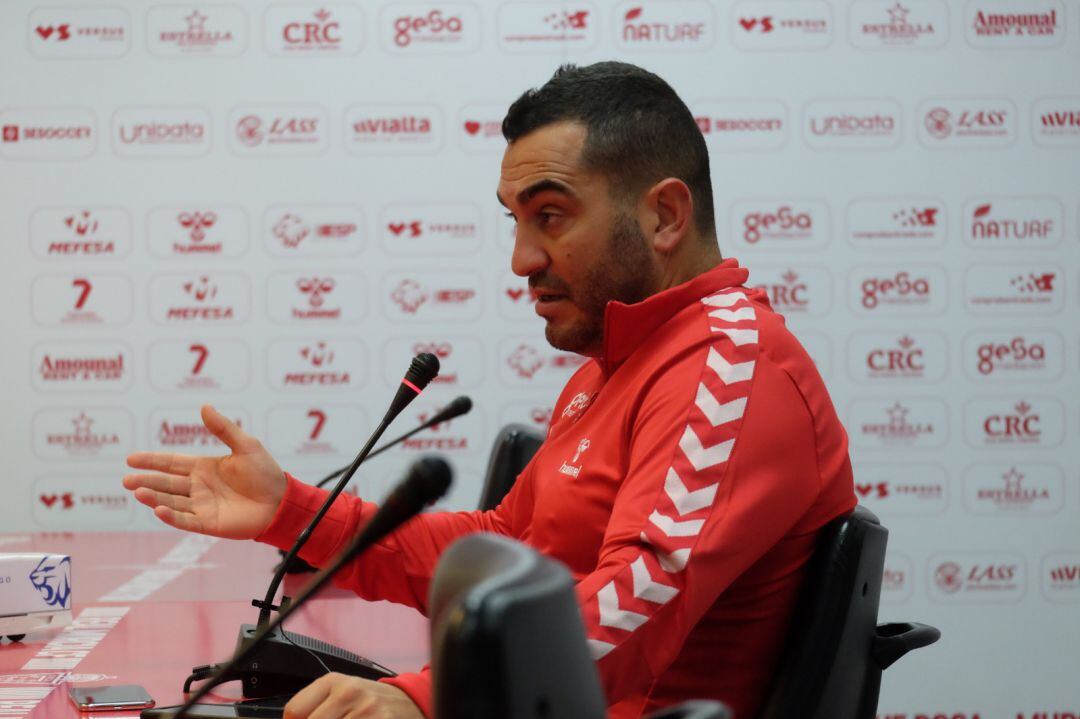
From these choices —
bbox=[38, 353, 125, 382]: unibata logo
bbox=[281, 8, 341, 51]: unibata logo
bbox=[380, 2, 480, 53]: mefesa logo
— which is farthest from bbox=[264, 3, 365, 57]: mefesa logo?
bbox=[38, 353, 125, 382]: unibata logo

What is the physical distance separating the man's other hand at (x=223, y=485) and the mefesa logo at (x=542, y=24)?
249 centimetres

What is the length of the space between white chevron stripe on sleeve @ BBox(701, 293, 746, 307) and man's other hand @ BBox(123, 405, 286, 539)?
25.7 inches

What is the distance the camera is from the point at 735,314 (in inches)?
56.3

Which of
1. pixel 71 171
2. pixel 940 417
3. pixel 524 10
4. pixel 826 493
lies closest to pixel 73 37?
pixel 71 171

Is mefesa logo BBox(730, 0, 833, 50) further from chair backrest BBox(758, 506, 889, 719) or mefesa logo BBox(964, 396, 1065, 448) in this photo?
chair backrest BBox(758, 506, 889, 719)

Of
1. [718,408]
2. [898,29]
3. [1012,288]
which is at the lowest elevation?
[1012,288]

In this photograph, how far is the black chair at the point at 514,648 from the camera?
51 cm

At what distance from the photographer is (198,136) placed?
388 cm

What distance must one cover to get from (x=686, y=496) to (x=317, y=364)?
278cm

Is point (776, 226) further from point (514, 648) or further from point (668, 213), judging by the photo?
point (514, 648)

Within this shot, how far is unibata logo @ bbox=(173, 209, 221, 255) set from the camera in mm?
3871

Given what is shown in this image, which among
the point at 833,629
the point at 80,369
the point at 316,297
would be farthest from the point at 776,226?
the point at 833,629

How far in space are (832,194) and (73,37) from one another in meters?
2.54

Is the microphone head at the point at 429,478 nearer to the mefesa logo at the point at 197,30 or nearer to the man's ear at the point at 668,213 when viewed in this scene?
the man's ear at the point at 668,213
